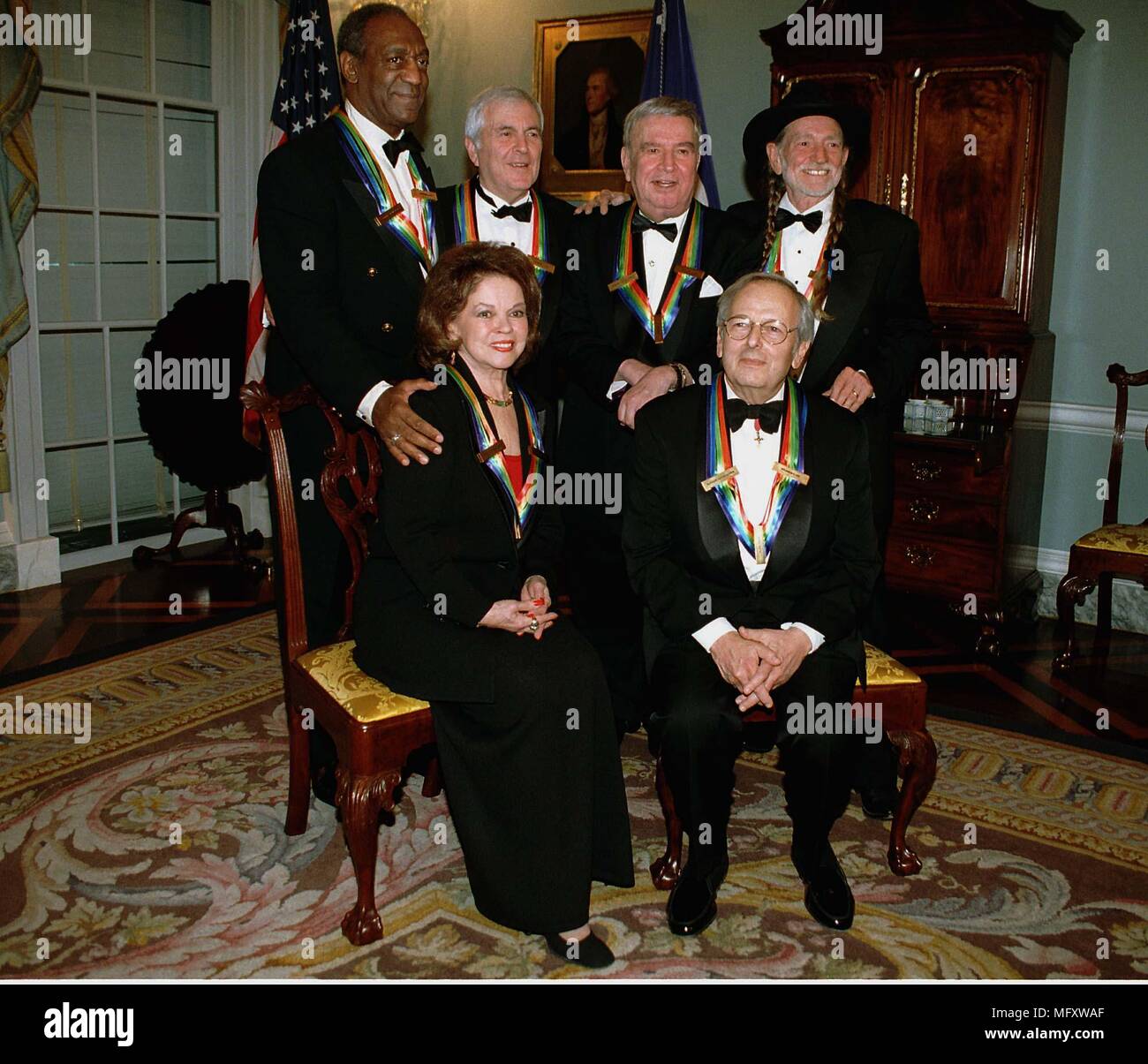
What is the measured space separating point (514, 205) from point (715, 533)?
110cm

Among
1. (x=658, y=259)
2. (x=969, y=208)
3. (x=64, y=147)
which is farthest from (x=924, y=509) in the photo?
(x=64, y=147)

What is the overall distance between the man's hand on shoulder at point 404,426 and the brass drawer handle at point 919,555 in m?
3.02

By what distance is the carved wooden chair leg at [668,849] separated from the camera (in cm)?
294

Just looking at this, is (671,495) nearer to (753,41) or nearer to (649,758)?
(649,758)

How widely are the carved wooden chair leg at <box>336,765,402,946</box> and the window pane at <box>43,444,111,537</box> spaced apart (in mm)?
4086

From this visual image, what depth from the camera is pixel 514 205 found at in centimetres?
321

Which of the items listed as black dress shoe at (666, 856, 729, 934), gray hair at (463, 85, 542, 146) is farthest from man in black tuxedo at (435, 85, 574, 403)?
black dress shoe at (666, 856, 729, 934)

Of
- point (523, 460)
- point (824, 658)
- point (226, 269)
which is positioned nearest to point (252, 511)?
point (226, 269)

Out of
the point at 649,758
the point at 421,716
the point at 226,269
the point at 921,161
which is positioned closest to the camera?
the point at 421,716

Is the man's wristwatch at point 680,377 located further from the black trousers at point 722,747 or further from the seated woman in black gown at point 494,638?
the black trousers at point 722,747

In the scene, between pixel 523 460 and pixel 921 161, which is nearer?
pixel 523 460

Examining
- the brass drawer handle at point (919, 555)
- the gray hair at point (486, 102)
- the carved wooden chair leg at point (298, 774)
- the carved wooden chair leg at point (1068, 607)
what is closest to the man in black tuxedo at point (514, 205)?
the gray hair at point (486, 102)

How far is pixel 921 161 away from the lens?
501 centimetres

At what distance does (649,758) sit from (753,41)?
155 inches
